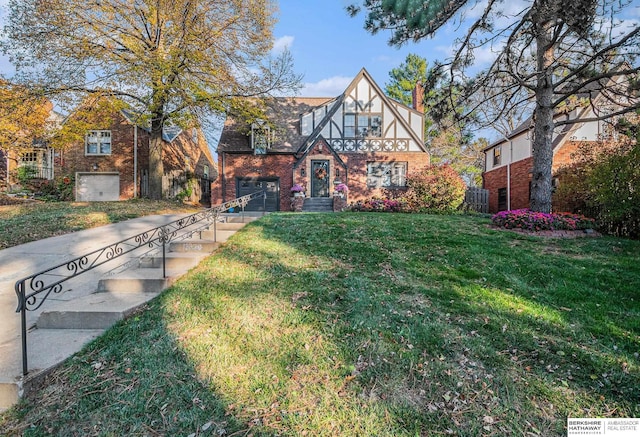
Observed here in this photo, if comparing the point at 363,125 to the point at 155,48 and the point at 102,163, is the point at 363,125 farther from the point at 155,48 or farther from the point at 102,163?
the point at 102,163

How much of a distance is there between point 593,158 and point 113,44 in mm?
17678

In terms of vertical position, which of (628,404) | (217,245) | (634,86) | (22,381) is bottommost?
(628,404)

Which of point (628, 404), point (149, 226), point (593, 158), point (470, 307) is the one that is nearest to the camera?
point (628, 404)

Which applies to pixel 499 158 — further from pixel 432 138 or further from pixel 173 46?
pixel 173 46

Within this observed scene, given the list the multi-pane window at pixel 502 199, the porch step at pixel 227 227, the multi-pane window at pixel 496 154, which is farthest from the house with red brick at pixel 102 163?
the multi-pane window at pixel 496 154

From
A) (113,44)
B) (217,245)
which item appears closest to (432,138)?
(113,44)

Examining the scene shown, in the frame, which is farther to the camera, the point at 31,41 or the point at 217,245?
the point at 31,41

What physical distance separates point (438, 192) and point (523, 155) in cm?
678

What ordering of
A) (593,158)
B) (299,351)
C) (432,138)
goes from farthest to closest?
(432,138), (593,158), (299,351)

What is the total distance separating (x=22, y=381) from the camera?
246cm

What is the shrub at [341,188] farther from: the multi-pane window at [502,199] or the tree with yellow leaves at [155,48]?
the multi-pane window at [502,199]

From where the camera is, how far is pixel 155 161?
15.9 m

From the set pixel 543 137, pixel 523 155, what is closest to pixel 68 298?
pixel 543 137

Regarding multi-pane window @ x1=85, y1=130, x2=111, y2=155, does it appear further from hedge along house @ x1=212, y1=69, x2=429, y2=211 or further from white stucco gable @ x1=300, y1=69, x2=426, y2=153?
white stucco gable @ x1=300, y1=69, x2=426, y2=153
